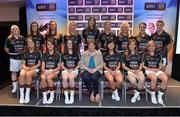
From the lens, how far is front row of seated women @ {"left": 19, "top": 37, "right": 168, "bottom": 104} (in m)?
4.35

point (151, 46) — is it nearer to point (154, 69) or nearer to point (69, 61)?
point (154, 69)

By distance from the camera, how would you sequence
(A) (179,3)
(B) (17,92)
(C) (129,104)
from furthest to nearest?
(A) (179,3), (B) (17,92), (C) (129,104)

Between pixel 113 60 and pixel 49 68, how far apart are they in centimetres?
102

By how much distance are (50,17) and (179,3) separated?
2633mm

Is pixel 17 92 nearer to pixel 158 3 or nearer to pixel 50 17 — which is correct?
pixel 50 17

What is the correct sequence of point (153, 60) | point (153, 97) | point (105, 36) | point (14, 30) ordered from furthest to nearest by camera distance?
point (105, 36) → point (14, 30) → point (153, 60) → point (153, 97)

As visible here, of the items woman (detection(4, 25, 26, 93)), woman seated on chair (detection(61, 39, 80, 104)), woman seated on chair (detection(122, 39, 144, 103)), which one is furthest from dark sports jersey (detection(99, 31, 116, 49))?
woman (detection(4, 25, 26, 93))

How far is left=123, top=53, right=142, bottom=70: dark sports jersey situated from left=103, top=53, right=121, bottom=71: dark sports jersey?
112 millimetres

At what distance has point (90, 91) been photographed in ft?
14.7

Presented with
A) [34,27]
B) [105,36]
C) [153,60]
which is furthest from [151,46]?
[34,27]

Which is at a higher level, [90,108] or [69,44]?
[69,44]

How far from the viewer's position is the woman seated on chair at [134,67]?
435cm

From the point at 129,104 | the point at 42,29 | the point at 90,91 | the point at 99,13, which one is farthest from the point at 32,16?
the point at 129,104

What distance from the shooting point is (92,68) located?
14.7ft
